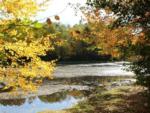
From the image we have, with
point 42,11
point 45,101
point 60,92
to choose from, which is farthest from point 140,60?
point 60,92

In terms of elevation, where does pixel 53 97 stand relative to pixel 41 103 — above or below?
below

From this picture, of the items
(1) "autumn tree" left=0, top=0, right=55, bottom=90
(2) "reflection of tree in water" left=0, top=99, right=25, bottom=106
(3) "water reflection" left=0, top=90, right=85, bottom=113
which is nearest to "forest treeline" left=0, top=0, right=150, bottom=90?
(1) "autumn tree" left=0, top=0, right=55, bottom=90

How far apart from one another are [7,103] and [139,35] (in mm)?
13258

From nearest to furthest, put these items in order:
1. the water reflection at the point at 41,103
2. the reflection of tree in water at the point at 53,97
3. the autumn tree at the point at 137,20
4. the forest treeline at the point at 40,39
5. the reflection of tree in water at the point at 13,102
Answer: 1. the forest treeline at the point at 40,39
2. the autumn tree at the point at 137,20
3. the water reflection at the point at 41,103
4. the reflection of tree in water at the point at 13,102
5. the reflection of tree in water at the point at 53,97

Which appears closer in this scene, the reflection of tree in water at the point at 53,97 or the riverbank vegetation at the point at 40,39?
the riverbank vegetation at the point at 40,39

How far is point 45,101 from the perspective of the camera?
29.9m

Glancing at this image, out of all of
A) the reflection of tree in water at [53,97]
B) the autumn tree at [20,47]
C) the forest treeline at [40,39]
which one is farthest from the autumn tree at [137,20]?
the reflection of tree in water at [53,97]

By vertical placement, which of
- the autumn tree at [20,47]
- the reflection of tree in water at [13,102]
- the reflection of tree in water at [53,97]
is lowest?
the reflection of tree in water at [53,97]

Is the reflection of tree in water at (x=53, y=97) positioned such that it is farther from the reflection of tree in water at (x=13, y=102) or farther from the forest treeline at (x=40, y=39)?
the forest treeline at (x=40, y=39)

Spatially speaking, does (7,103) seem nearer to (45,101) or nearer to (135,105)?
(45,101)

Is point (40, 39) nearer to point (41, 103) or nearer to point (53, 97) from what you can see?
point (41, 103)

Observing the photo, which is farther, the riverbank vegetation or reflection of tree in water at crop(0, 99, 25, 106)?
reflection of tree in water at crop(0, 99, 25, 106)

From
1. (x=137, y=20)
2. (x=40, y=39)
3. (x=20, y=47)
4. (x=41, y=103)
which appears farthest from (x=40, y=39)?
(x=41, y=103)

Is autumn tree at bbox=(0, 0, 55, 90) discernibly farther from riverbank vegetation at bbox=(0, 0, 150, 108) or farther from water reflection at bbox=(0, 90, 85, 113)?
water reflection at bbox=(0, 90, 85, 113)
